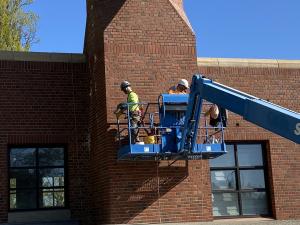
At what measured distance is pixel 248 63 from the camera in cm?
1631

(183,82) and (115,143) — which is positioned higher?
(183,82)

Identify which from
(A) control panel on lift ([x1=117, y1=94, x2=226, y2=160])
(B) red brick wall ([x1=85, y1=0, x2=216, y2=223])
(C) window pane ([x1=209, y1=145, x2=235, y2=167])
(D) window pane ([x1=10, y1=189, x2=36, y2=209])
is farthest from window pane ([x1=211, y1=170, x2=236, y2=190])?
(D) window pane ([x1=10, y1=189, x2=36, y2=209])

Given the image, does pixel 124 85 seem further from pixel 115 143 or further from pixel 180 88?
pixel 115 143

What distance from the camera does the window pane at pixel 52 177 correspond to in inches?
581

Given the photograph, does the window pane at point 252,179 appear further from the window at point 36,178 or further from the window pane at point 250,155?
the window at point 36,178

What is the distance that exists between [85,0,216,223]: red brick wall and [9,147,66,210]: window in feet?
Result: 3.20

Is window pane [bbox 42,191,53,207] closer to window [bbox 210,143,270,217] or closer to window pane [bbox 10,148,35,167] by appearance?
window pane [bbox 10,148,35,167]

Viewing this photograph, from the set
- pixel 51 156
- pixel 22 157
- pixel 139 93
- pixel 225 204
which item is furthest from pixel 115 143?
pixel 225 204

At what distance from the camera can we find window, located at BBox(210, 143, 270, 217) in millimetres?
15250

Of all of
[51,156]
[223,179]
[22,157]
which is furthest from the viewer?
[223,179]

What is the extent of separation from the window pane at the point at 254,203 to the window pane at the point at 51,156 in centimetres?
505

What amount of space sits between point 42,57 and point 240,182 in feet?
21.0

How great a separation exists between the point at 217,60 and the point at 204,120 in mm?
2436

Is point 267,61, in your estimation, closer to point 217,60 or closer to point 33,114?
point 217,60
